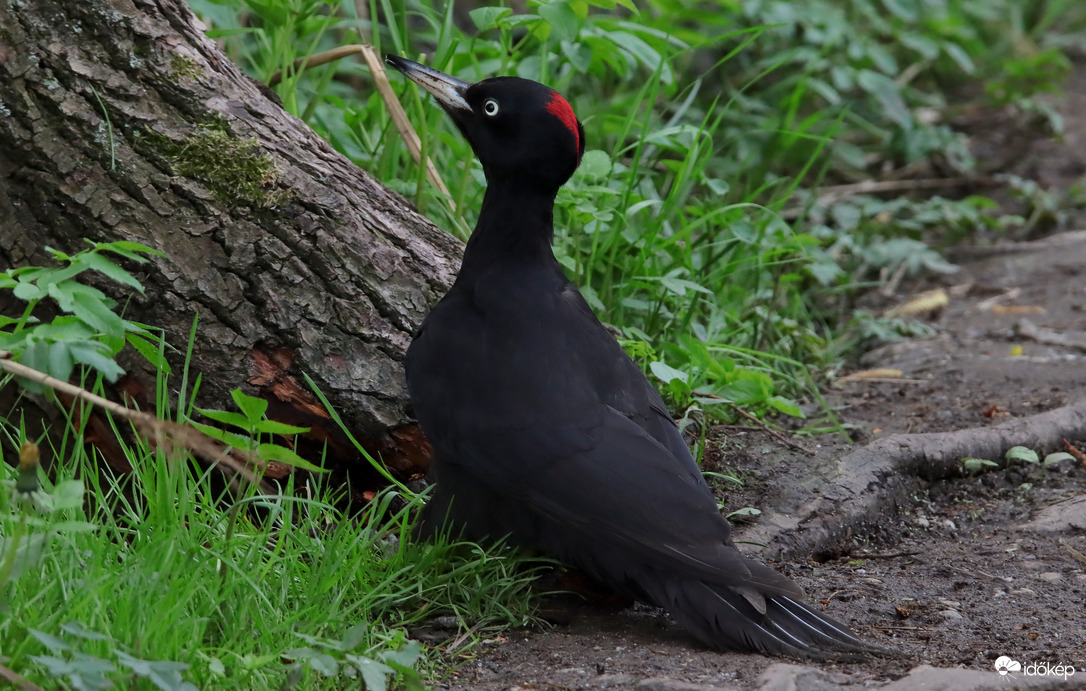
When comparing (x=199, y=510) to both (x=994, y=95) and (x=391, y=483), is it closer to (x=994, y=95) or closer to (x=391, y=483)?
(x=391, y=483)

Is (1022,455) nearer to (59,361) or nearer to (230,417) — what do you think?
(230,417)

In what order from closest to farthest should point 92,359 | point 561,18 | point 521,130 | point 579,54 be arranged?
point 92,359, point 521,130, point 561,18, point 579,54

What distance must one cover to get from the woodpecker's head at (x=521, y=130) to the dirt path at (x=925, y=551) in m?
0.98

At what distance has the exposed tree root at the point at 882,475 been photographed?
9.73 feet

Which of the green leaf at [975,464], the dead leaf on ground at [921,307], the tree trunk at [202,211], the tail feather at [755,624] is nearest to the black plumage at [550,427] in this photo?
the tail feather at [755,624]

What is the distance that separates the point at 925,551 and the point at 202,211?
1.99 m

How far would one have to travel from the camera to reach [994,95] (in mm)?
6879

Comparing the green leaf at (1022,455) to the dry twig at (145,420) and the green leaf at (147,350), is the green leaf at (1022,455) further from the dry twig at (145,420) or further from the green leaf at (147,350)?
the green leaf at (147,350)

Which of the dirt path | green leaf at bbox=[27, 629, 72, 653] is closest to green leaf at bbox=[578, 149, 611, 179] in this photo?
the dirt path

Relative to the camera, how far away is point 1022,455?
132 inches

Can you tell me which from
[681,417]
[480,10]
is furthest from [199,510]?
[480,10]

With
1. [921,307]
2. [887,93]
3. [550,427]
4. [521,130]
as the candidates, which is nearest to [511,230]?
[521,130]

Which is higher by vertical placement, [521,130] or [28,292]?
[521,130]

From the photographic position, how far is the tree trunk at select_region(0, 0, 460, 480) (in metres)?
2.78
